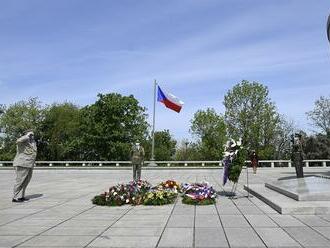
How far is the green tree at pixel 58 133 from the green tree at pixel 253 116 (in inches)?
876

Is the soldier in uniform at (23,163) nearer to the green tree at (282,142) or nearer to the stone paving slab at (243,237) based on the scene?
the stone paving slab at (243,237)

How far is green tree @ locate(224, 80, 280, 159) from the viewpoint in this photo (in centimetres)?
6600

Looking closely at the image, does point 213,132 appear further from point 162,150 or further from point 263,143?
point 162,150

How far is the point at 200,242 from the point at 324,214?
4055 mm

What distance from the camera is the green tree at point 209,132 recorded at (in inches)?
2704

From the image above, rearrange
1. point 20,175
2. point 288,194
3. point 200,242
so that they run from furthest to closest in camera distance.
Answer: point 20,175 < point 288,194 < point 200,242

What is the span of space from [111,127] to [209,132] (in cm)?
1344

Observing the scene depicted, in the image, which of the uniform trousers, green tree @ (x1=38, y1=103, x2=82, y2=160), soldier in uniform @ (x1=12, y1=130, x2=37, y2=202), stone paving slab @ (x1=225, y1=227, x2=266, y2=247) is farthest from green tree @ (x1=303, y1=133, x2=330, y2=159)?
stone paving slab @ (x1=225, y1=227, x2=266, y2=247)

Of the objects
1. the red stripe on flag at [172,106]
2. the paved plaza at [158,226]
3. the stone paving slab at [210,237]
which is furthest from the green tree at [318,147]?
the stone paving slab at [210,237]

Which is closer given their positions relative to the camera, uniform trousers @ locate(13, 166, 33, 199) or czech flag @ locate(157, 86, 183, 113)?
uniform trousers @ locate(13, 166, 33, 199)

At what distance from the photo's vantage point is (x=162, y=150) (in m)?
81.2

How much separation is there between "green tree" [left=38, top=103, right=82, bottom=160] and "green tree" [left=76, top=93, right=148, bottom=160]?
289 centimetres

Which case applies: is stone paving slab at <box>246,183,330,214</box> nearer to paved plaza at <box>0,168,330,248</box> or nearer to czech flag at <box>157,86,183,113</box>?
paved plaza at <box>0,168,330,248</box>

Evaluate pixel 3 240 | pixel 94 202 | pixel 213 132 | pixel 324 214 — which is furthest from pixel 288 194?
pixel 213 132
